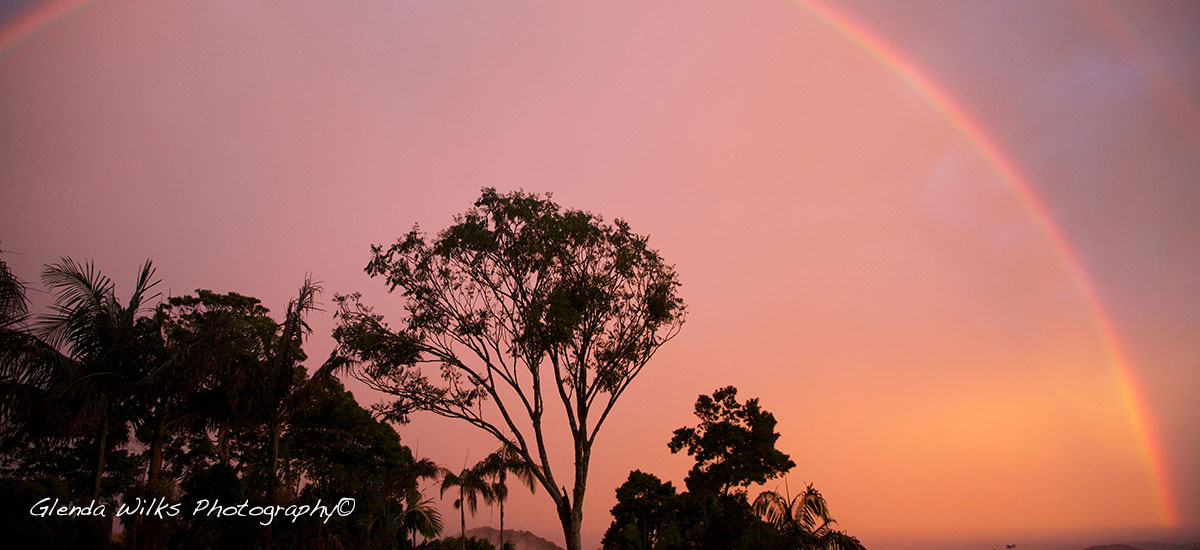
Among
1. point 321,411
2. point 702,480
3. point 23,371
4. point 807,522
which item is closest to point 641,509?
point 702,480

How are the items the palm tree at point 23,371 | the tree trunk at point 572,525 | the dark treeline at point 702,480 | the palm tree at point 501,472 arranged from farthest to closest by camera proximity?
the dark treeline at point 702,480, the palm tree at point 501,472, the tree trunk at point 572,525, the palm tree at point 23,371

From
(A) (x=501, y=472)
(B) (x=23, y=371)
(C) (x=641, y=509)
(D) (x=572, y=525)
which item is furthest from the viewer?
(C) (x=641, y=509)

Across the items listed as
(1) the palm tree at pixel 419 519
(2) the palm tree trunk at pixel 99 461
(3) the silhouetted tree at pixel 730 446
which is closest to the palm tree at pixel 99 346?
(2) the palm tree trunk at pixel 99 461

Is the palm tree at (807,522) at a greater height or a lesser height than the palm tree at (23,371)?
lesser

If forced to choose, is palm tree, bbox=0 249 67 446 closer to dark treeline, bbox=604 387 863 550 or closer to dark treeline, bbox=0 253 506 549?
dark treeline, bbox=0 253 506 549

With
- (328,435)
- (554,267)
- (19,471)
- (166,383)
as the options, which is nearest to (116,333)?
(166,383)

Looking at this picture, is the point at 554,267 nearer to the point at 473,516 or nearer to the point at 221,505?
the point at 221,505

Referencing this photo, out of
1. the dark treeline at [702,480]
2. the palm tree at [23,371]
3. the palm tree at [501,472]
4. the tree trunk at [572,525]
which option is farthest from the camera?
the dark treeline at [702,480]

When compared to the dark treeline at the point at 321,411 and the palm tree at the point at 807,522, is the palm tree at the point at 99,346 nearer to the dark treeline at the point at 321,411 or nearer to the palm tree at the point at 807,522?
the dark treeline at the point at 321,411

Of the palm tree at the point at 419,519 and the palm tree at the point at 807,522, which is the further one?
the palm tree at the point at 419,519

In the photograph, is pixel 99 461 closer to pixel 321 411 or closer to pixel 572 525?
pixel 572 525

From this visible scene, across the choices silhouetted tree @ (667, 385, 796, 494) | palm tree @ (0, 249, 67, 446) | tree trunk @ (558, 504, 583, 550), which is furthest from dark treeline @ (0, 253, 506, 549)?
silhouetted tree @ (667, 385, 796, 494)

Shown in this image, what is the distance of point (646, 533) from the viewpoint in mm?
42469

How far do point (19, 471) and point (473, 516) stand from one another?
18.6 meters
